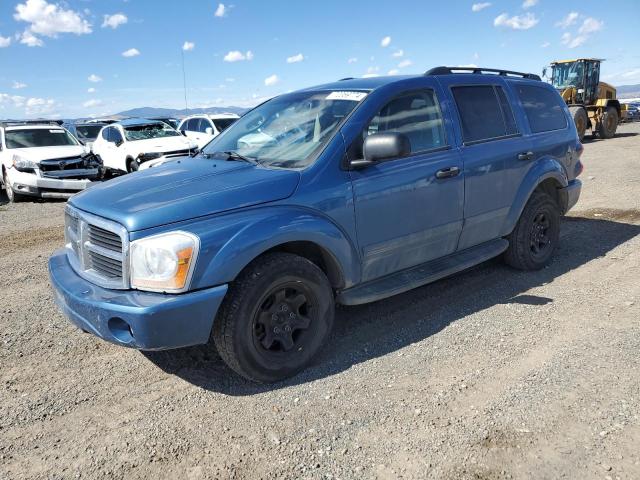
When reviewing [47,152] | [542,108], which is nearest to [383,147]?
[542,108]

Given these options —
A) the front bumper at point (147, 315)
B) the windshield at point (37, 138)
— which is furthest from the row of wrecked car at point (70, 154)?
the front bumper at point (147, 315)

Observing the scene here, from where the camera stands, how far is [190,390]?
338 centimetres

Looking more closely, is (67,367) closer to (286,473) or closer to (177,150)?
(286,473)

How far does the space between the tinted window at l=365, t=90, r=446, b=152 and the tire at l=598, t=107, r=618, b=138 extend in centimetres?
2116

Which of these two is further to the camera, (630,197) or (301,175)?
(630,197)

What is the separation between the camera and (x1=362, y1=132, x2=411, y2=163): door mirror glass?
349cm

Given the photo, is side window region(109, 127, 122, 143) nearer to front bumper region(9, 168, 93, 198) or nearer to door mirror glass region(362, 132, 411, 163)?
front bumper region(9, 168, 93, 198)

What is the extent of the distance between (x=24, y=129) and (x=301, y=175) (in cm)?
1191

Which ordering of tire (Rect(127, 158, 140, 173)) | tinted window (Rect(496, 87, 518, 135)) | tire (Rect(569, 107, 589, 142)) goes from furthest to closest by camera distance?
tire (Rect(569, 107, 589, 142)), tire (Rect(127, 158, 140, 173)), tinted window (Rect(496, 87, 518, 135))

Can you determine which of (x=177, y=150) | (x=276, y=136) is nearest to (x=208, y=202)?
(x=276, y=136)

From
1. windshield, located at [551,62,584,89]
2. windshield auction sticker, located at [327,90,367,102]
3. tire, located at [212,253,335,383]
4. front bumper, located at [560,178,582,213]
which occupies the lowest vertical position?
tire, located at [212,253,335,383]

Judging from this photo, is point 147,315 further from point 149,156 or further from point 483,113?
point 149,156

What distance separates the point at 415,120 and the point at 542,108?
2.07m

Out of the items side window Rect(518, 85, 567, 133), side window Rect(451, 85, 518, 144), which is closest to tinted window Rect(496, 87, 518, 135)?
side window Rect(451, 85, 518, 144)
